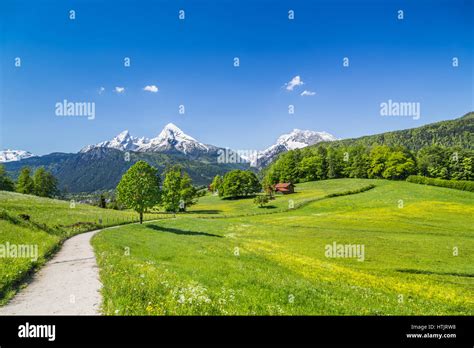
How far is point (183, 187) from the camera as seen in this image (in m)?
116

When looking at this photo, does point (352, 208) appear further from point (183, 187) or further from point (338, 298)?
point (338, 298)

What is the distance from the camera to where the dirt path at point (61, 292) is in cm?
1074

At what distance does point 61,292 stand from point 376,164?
141769 mm

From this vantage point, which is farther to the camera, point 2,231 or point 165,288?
point 2,231

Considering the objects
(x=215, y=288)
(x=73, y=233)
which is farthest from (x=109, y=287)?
(x=73, y=233)

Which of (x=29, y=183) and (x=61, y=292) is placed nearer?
(x=61, y=292)

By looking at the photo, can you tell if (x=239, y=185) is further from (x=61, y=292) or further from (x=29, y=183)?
(x=61, y=292)

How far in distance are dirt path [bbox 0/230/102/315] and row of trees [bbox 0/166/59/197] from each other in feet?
368

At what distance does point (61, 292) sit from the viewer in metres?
12.9

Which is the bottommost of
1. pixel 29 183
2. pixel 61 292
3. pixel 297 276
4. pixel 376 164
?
pixel 297 276

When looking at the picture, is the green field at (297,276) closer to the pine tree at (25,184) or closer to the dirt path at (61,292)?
the dirt path at (61,292)

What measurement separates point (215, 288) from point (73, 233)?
1295 inches

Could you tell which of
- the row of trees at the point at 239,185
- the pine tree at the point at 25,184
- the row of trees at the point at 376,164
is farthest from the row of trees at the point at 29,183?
the row of trees at the point at 376,164

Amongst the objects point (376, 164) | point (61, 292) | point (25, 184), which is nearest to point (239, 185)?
point (376, 164)
